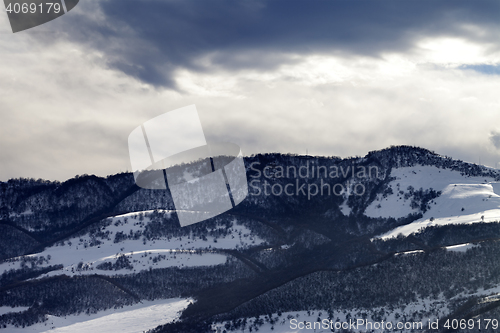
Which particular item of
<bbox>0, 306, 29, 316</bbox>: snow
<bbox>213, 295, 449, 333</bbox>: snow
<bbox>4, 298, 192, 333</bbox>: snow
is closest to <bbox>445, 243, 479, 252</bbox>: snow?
<bbox>213, 295, 449, 333</bbox>: snow

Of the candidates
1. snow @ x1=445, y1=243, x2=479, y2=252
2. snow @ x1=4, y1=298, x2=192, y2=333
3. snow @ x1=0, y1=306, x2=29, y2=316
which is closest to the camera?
snow @ x1=4, y1=298, x2=192, y2=333

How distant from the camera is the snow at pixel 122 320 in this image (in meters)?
177

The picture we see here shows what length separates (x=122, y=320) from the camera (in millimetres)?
183750

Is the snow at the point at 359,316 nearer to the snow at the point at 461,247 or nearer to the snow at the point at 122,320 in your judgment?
the snow at the point at 461,247

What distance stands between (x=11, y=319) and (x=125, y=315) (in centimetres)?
3893

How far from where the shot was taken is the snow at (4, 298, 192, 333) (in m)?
177

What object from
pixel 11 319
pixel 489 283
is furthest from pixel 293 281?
pixel 11 319

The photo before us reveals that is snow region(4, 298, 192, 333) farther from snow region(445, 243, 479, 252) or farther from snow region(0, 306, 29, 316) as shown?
snow region(445, 243, 479, 252)

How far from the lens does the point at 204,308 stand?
185 metres

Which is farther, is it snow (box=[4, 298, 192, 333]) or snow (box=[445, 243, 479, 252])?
snow (box=[445, 243, 479, 252])

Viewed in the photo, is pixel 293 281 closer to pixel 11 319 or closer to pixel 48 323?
pixel 48 323

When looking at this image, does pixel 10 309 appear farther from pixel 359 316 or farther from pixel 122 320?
pixel 359 316

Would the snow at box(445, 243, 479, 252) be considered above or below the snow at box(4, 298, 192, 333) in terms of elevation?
above

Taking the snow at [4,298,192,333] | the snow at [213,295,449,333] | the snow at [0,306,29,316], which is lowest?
the snow at [213,295,449,333]
